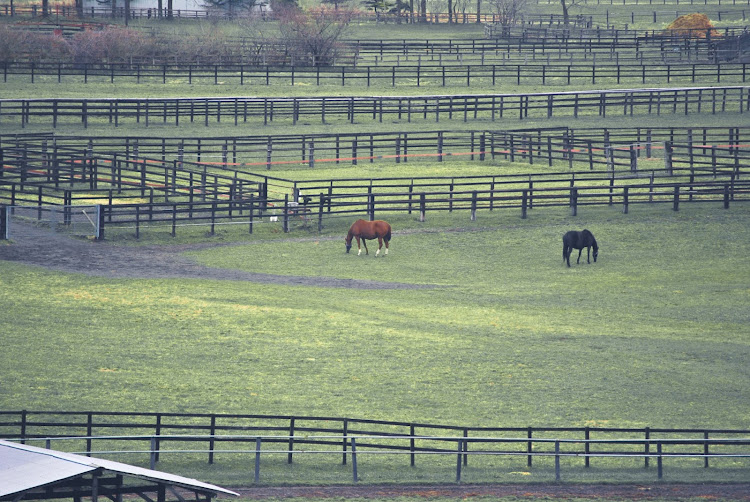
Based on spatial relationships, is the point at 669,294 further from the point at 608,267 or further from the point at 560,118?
the point at 560,118

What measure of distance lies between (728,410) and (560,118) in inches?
1387

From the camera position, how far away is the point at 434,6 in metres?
100

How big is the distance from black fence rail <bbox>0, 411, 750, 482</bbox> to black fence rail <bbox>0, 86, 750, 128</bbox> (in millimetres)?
31851

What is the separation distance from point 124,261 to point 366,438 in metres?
13.7

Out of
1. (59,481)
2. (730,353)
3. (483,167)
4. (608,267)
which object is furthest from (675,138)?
(59,481)

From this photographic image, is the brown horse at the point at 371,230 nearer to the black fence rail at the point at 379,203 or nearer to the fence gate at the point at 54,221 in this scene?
the black fence rail at the point at 379,203

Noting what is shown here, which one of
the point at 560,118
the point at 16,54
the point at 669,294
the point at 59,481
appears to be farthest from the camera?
the point at 16,54

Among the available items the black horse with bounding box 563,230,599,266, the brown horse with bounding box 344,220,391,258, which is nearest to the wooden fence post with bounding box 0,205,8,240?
the brown horse with bounding box 344,220,391,258

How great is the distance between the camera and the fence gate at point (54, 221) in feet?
95.3

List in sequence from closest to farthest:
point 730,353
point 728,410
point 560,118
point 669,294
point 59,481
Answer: point 59,481 < point 728,410 < point 730,353 < point 669,294 < point 560,118

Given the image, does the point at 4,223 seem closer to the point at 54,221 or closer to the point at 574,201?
the point at 54,221

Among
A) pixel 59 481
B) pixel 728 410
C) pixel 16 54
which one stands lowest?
pixel 728 410

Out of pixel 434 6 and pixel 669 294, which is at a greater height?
pixel 434 6

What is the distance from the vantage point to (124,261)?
27.7 metres
